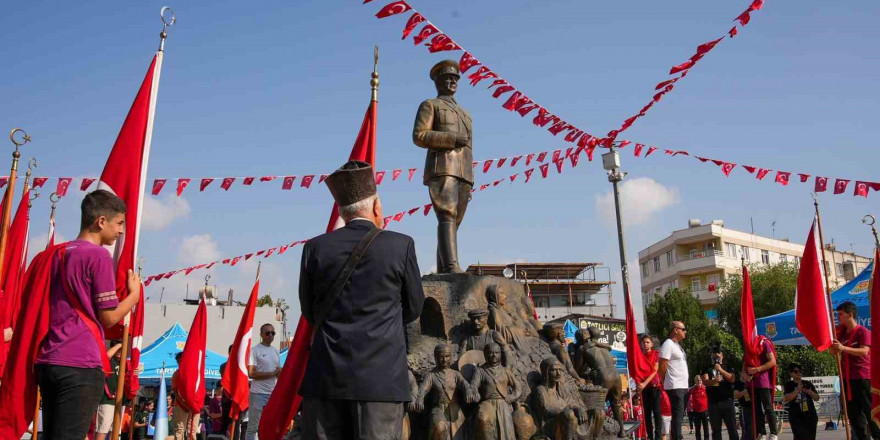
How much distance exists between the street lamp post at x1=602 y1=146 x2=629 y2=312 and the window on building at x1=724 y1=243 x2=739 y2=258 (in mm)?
43466

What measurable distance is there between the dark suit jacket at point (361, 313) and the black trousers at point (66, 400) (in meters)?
1.22

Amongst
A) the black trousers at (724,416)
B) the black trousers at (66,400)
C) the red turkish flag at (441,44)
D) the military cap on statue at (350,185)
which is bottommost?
the black trousers at (724,416)

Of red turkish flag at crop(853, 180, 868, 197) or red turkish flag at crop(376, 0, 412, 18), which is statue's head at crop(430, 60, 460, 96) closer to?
red turkish flag at crop(376, 0, 412, 18)

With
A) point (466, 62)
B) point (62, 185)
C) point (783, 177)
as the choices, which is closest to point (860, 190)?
point (783, 177)

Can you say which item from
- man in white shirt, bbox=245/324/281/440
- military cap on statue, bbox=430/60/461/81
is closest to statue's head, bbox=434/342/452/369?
man in white shirt, bbox=245/324/281/440

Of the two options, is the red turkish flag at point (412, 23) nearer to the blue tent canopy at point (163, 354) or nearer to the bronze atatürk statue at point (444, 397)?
the bronze atatürk statue at point (444, 397)

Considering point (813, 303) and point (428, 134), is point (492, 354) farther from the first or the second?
point (813, 303)

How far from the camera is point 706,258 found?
54.7m

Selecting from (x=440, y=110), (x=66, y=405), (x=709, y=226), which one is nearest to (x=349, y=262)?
(x=66, y=405)

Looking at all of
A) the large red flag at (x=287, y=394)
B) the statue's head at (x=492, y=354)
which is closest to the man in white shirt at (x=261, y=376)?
the statue's head at (x=492, y=354)

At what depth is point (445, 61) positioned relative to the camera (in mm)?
8094

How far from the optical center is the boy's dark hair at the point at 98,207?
3748 mm

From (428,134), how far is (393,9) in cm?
292

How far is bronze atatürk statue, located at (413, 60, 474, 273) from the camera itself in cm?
779
